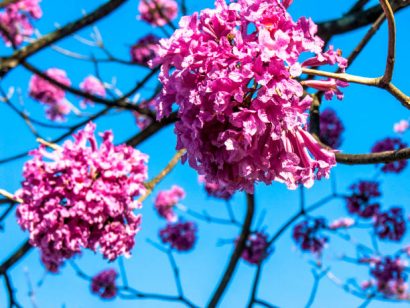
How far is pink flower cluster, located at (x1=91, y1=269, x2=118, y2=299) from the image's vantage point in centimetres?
732

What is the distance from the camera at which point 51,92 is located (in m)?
7.30

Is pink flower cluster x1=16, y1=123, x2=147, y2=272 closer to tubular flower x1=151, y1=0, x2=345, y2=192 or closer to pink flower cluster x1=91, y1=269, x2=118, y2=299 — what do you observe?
tubular flower x1=151, y1=0, x2=345, y2=192

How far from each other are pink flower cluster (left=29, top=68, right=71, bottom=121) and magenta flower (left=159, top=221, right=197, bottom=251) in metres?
2.35

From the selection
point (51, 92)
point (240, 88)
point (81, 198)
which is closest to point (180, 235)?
point (51, 92)

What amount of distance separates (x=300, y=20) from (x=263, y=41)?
6.5 inches

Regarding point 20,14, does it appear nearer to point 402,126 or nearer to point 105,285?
point 105,285

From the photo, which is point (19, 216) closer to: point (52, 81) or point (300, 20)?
point (52, 81)

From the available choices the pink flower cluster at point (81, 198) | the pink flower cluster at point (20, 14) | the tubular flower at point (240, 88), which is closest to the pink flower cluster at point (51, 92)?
the pink flower cluster at point (20, 14)

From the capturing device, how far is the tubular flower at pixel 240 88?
1.33 meters

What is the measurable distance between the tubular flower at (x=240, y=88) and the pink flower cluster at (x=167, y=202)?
6990 millimetres

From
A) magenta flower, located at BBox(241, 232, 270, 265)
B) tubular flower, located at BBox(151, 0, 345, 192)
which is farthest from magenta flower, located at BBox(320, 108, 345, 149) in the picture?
tubular flower, located at BBox(151, 0, 345, 192)

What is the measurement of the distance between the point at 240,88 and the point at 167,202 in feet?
23.8

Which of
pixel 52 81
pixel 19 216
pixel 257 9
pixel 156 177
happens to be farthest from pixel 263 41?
pixel 52 81

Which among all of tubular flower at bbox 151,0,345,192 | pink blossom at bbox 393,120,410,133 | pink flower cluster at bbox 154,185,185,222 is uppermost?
pink blossom at bbox 393,120,410,133
